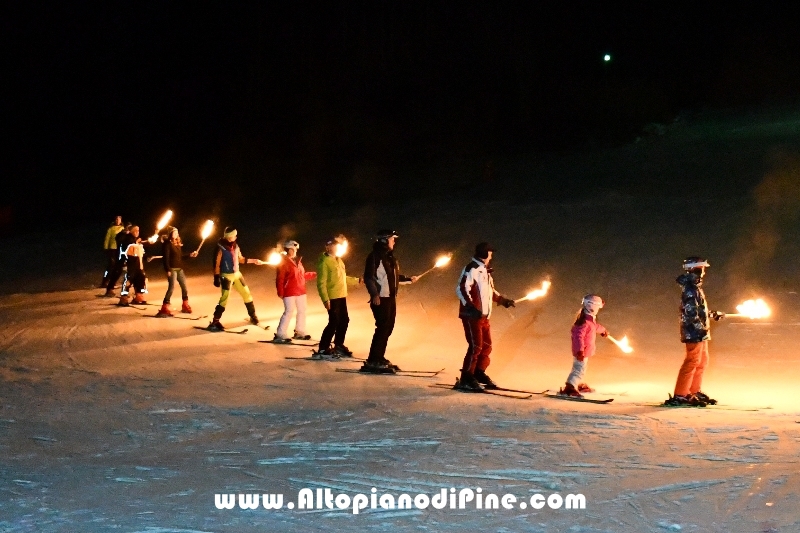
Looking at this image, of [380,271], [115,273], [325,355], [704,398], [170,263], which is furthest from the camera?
[115,273]

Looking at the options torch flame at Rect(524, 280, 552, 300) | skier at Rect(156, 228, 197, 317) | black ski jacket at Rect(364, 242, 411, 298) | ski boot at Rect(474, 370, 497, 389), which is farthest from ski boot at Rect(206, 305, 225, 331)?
torch flame at Rect(524, 280, 552, 300)

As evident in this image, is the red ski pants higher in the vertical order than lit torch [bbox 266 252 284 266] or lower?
lower

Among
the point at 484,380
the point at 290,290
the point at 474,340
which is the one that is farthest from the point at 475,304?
the point at 290,290

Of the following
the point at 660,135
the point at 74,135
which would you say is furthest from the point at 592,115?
the point at 74,135

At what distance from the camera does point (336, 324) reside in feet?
41.8

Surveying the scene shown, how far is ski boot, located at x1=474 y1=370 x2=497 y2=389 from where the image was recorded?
35.6ft

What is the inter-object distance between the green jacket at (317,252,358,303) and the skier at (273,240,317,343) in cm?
112

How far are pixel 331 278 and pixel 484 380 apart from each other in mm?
2848

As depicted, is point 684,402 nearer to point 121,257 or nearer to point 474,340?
point 474,340

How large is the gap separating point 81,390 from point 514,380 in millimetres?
5252

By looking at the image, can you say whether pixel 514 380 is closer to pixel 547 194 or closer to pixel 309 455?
pixel 309 455

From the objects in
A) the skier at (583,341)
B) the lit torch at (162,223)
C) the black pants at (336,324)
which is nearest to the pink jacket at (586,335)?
the skier at (583,341)

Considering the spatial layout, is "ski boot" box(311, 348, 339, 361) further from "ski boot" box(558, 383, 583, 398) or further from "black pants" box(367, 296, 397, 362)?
"ski boot" box(558, 383, 583, 398)

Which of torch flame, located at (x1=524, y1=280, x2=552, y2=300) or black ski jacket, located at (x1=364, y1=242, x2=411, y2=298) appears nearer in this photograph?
torch flame, located at (x1=524, y1=280, x2=552, y2=300)
